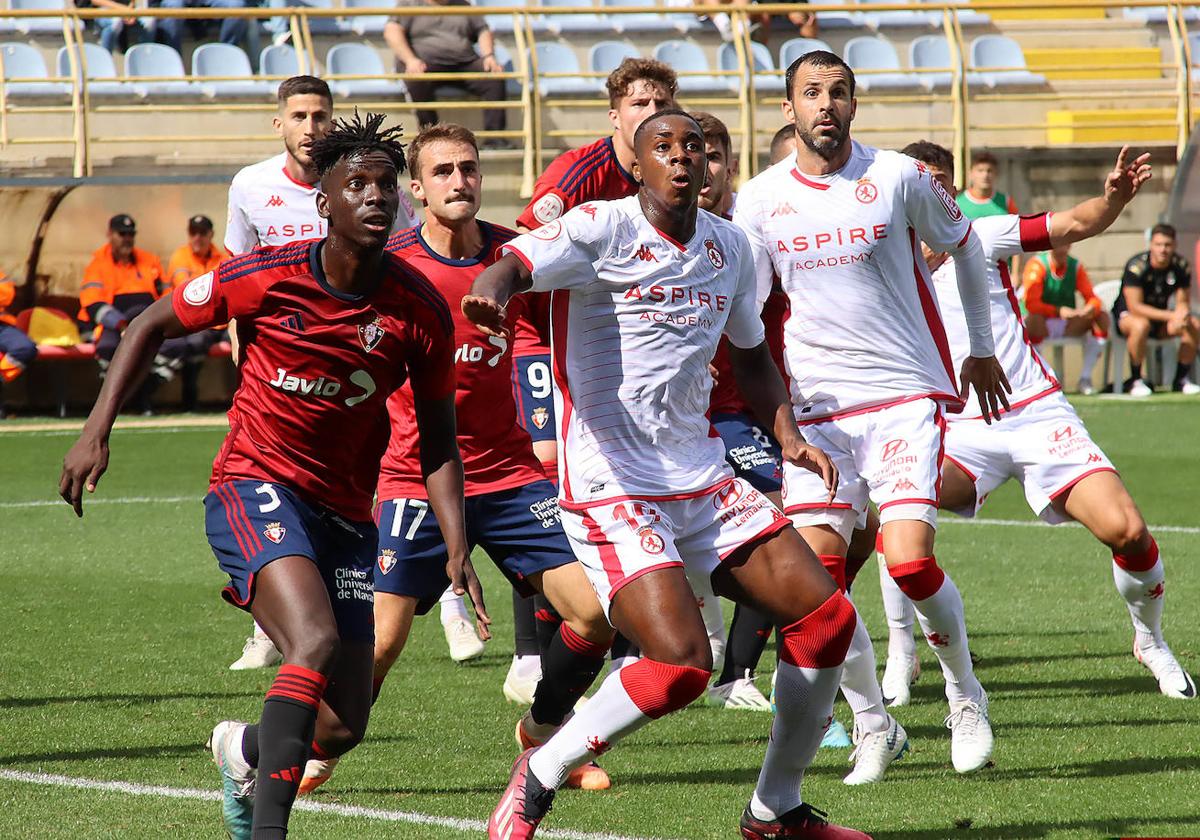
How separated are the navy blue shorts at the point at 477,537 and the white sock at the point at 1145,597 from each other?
2610 mm

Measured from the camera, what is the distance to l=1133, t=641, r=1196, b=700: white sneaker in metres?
7.27

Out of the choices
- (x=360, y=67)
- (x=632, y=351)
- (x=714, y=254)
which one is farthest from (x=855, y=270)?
(x=360, y=67)

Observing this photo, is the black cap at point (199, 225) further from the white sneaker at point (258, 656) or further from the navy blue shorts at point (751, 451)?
the navy blue shorts at point (751, 451)

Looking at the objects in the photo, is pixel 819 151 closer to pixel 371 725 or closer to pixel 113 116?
pixel 371 725

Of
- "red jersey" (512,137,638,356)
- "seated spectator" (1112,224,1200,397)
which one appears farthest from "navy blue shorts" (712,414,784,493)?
"seated spectator" (1112,224,1200,397)

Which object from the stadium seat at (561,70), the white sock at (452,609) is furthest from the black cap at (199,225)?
the white sock at (452,609)

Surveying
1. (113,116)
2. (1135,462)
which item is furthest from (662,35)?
(1135,462)

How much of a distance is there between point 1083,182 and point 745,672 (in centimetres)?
1643

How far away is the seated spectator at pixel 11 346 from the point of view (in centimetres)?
1798

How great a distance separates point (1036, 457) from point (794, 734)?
2751mm

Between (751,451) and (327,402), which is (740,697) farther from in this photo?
(327,402)

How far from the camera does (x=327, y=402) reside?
5078 millimetres

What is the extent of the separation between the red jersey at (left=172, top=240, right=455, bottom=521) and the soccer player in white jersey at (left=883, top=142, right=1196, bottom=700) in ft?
8.49

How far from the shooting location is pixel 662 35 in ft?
76.1
